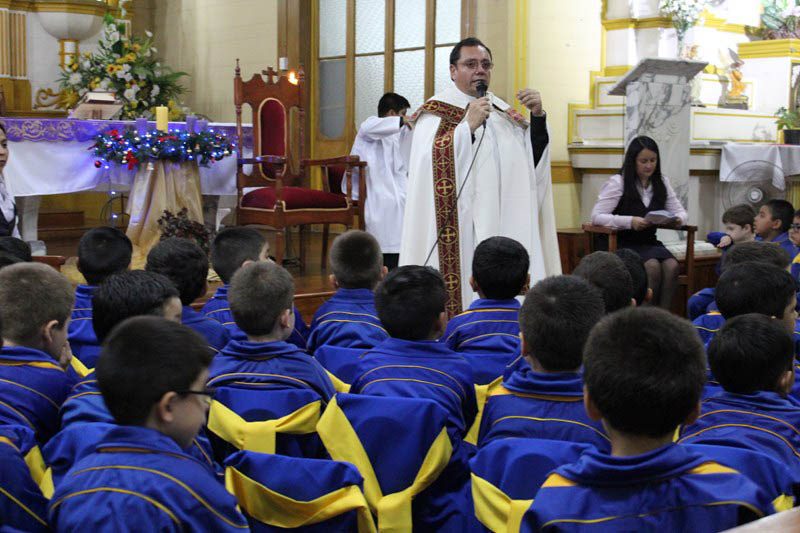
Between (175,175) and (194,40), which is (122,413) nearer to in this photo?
(175,175)

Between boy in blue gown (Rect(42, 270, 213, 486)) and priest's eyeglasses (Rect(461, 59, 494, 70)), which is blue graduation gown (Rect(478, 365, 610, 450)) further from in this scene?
priest's eyeglasses (Rect(461, 59, 494, 70))

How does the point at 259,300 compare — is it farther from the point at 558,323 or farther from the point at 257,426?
the point at 558,323

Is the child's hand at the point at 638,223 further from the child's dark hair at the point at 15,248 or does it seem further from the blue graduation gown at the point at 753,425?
the blue graduation gown at the point at 753,425

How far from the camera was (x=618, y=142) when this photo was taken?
25.8ft

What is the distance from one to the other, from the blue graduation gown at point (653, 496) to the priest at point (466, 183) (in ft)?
9.58

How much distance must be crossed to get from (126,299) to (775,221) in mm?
3896

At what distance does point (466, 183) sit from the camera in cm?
455

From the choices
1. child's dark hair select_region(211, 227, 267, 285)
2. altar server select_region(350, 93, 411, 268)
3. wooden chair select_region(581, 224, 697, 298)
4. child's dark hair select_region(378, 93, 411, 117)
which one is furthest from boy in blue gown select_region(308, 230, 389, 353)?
child's dark hair select_region(378, 93, 411, 117)

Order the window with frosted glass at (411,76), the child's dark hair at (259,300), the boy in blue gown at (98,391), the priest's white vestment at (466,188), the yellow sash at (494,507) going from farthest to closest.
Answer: the window with frosted glass at (411,76) < the priest's white vestment at (466,188) < the child's dark hair at (259,300) < the boy in blue gown at (98,391) < the yellow sash at (494,507)

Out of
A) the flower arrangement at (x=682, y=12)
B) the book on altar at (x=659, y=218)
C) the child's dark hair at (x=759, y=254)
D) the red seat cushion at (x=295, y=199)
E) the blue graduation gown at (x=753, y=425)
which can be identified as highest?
the flower arrangement at (x=682, y=12)

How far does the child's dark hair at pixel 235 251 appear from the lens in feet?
12.6

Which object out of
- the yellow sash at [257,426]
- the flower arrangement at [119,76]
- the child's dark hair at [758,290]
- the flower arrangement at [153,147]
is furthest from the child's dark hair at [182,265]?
the flower arrangement at [119,76]

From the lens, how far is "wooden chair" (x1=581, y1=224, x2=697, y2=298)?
5.60 meters

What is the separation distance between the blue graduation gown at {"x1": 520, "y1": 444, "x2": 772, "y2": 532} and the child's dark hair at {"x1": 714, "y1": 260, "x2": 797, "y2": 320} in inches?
56.2
